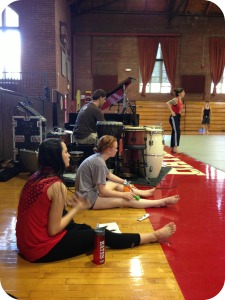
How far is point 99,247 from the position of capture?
81.7 inches

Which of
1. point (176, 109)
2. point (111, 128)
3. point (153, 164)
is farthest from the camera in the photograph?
point (176, 109)

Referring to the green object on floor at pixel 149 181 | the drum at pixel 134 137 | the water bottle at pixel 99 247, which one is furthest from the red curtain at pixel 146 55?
the water bottle at pixel 99 247

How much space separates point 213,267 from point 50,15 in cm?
1025

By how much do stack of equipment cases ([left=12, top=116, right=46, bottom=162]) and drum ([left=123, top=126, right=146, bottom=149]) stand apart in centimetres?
158

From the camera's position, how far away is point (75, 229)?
Answer: 2.19 meters

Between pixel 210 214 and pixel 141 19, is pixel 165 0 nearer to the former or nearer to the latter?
pixel 141 19

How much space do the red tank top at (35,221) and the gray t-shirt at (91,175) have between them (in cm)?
98

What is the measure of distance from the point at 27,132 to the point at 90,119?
122 centimetres

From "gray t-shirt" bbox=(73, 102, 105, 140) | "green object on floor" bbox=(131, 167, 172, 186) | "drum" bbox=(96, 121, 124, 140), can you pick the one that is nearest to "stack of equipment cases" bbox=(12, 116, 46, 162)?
"gray t-shirt" bbox=(73, 102, 105, 140)

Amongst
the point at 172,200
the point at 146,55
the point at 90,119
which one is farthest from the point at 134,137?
the point at 146,55

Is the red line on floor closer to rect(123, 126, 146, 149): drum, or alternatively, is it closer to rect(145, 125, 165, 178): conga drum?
rect(145, 125, 165, 178): conga drum

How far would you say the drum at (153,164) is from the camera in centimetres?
476

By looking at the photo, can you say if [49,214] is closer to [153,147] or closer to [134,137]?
[134,137]

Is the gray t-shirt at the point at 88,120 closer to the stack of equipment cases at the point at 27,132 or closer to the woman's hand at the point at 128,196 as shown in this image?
the stack of equipment cases at the point at 27,132
